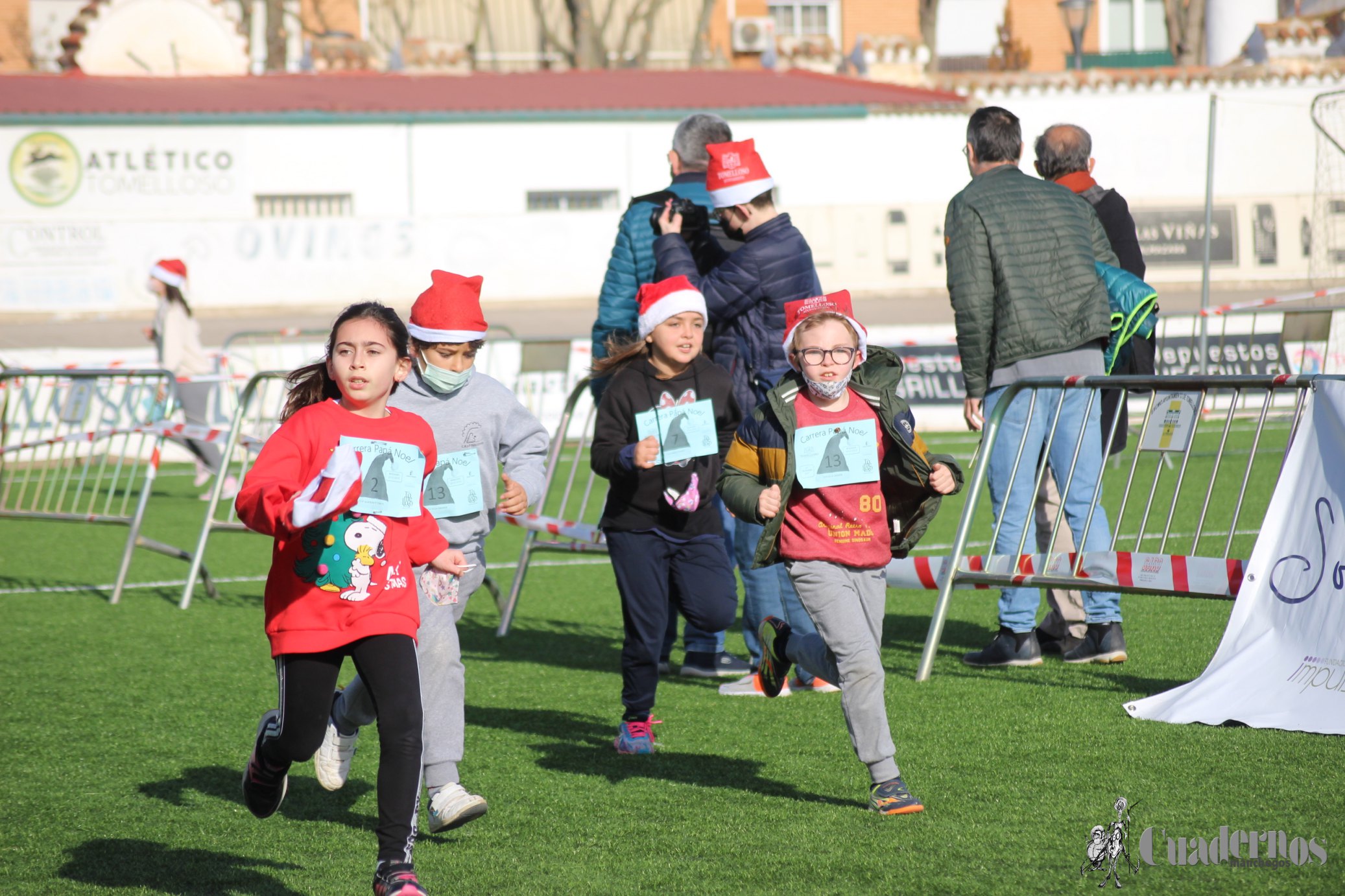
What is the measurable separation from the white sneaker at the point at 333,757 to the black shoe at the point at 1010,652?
10.5 feet

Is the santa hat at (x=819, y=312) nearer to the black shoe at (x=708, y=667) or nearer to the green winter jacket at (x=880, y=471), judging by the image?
the green winter jacket at (x=880, y=471)

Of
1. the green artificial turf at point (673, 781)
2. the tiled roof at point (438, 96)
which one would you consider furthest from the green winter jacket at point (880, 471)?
the tiled roof at point (438, 96)

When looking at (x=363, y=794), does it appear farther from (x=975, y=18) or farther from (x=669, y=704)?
(x=975, y=18)

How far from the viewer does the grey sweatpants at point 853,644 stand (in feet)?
15.0

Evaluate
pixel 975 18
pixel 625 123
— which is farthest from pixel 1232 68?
pixel 975 18

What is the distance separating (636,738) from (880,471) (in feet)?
4.87

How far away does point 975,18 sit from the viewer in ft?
174

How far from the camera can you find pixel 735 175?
6.38 m

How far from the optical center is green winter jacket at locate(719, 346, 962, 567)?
4.76m

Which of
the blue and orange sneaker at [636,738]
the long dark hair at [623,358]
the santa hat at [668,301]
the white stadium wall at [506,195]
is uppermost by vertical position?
the white stadium wall at [506,195]

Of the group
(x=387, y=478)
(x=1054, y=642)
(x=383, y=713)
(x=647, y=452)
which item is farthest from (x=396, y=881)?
(x=1054, y=642)

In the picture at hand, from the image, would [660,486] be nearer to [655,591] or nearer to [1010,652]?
[655,591]

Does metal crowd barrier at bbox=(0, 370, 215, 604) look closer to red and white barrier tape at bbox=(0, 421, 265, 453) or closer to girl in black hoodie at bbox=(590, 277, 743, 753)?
red and white barrier tape at bbox=(0, 421, 265, 453)

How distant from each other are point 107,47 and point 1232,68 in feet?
85.6
